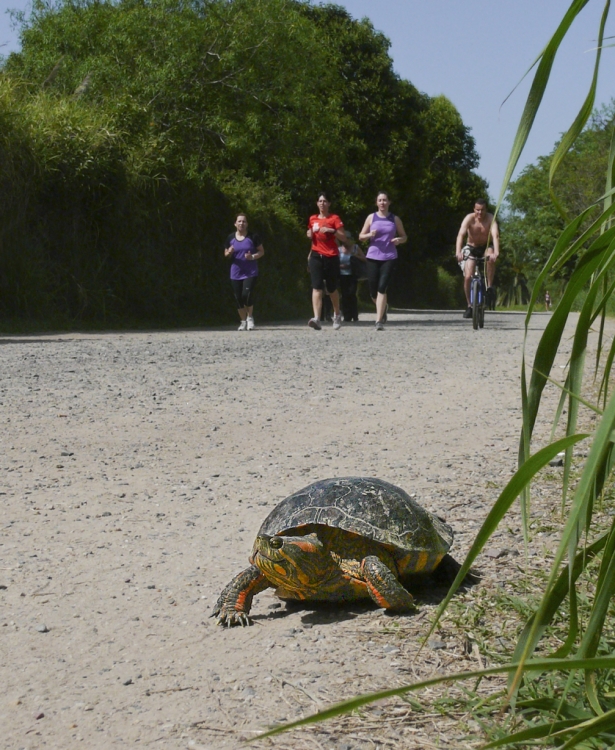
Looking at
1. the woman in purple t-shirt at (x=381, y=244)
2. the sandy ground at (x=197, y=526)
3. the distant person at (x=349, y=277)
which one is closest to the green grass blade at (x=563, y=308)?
the sandy ground at (x=197, y=526)

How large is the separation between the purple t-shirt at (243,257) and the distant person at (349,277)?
2.34m

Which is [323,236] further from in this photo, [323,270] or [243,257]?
[243,257]

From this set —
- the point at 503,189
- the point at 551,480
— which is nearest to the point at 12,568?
the point at 551,480

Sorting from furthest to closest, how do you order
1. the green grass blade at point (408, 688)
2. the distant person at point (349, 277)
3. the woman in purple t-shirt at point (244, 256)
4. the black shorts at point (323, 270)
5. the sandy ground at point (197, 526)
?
the distant person at point (349, 277), the woman in purple t-shirt at point (244, 256), the black shorts at point (323, 270), the sandy ground at point (197, 526), the green grass blade at point (408, 688)

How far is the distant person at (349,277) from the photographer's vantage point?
20.1 metres

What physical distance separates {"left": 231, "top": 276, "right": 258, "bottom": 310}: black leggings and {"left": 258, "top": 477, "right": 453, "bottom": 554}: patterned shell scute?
14.7 metres

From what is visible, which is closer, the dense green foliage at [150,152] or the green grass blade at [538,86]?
the green grass blade at [538,86]

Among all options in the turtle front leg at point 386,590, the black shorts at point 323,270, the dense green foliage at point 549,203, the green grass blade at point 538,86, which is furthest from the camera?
the dense green foliage at point 549,203

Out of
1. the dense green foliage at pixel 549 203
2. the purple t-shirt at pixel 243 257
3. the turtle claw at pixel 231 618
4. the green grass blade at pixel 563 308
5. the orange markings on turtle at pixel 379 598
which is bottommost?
the turtle claw at pixel 231 618

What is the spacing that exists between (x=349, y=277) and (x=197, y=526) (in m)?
16.8

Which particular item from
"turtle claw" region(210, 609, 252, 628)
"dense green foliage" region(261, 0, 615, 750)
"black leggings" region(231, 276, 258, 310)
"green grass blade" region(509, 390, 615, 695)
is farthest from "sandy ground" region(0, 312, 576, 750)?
"black leggings" region(231, 276, 258, 310)

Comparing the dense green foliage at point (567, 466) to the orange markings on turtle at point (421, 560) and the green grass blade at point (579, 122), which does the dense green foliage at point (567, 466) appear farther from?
the orange markings on turtle at point (421, 560)

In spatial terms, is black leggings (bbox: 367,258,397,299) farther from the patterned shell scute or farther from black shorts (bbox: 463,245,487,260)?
the patterned shell scute

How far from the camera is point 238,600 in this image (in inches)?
130
